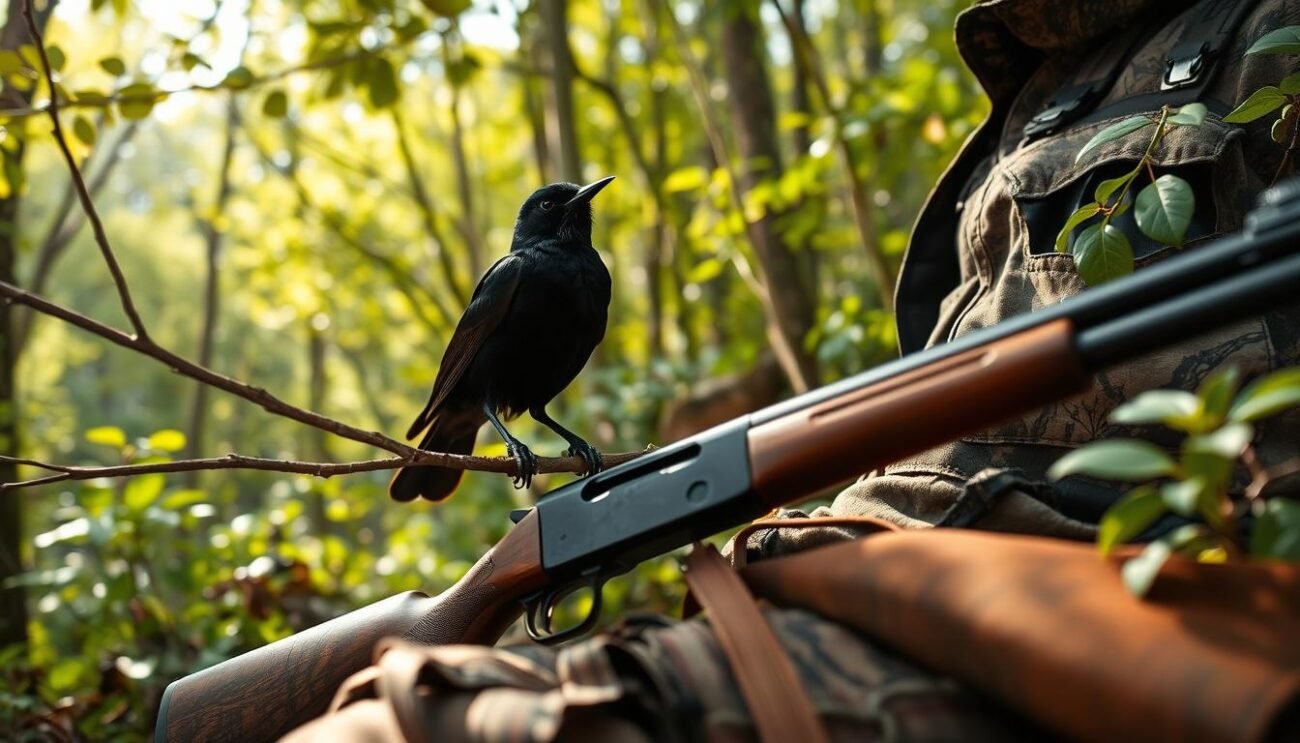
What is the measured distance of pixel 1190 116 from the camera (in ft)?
5.18

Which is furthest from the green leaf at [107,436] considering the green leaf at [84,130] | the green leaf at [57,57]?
the green leaf at [57,57]

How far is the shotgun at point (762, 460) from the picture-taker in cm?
116

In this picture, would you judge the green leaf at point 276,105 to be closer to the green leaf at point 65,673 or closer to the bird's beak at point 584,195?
the bird's beak at point 584,195

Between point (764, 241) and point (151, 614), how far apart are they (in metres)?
3.34

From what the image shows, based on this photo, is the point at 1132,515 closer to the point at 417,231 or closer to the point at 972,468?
the point at 972,468

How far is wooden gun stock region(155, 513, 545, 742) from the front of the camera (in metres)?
1.69

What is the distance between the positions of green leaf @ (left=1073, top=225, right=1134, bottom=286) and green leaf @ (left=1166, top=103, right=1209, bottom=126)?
7.7 inches

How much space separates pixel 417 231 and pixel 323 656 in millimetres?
8611

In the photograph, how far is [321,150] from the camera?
23.6 feet

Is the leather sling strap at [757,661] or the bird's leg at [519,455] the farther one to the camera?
the bird's leg at [519,455]

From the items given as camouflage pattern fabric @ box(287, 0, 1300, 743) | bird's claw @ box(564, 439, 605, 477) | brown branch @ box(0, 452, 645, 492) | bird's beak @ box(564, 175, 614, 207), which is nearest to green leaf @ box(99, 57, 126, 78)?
bird's beak @ box(564, 175, 614, 207)

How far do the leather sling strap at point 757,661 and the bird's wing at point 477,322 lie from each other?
1690mm

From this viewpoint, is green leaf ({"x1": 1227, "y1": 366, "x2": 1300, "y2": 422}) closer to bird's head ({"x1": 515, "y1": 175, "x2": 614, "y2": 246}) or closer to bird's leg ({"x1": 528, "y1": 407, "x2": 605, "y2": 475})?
bird's leg ({"x1": 528, "y1": 407, "x2": 605, "y2": 475})

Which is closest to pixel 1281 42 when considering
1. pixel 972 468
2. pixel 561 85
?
pixel 972 468
